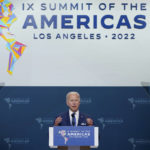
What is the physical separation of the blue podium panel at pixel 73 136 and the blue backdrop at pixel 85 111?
2637 mm

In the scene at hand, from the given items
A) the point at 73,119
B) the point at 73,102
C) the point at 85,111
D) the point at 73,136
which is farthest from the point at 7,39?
the point at 73,136

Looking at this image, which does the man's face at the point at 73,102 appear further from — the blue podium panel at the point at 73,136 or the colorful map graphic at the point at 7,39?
the colorful map graphic at the point at 7,39

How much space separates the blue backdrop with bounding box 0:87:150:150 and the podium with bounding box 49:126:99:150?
2.64 meters

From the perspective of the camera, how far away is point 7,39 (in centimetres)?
564

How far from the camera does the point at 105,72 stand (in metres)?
5.64

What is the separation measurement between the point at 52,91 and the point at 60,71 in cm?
37

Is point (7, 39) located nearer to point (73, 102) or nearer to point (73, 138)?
point (73, 102)

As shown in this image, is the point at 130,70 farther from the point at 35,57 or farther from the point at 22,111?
the point at 22,111

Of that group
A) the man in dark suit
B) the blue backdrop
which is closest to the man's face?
the man in dark suit

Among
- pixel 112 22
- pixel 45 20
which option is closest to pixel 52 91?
pixel 45 20

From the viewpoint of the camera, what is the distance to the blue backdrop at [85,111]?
5621mm

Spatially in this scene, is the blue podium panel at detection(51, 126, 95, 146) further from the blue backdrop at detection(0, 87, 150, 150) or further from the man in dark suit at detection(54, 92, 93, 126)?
the blue backdrop at detection(0, 87, 150, 150)

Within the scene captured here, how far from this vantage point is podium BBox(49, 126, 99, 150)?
2958 mm

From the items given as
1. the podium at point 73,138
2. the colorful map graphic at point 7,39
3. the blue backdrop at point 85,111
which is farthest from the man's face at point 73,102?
the colorful map graphic at point 7,39
